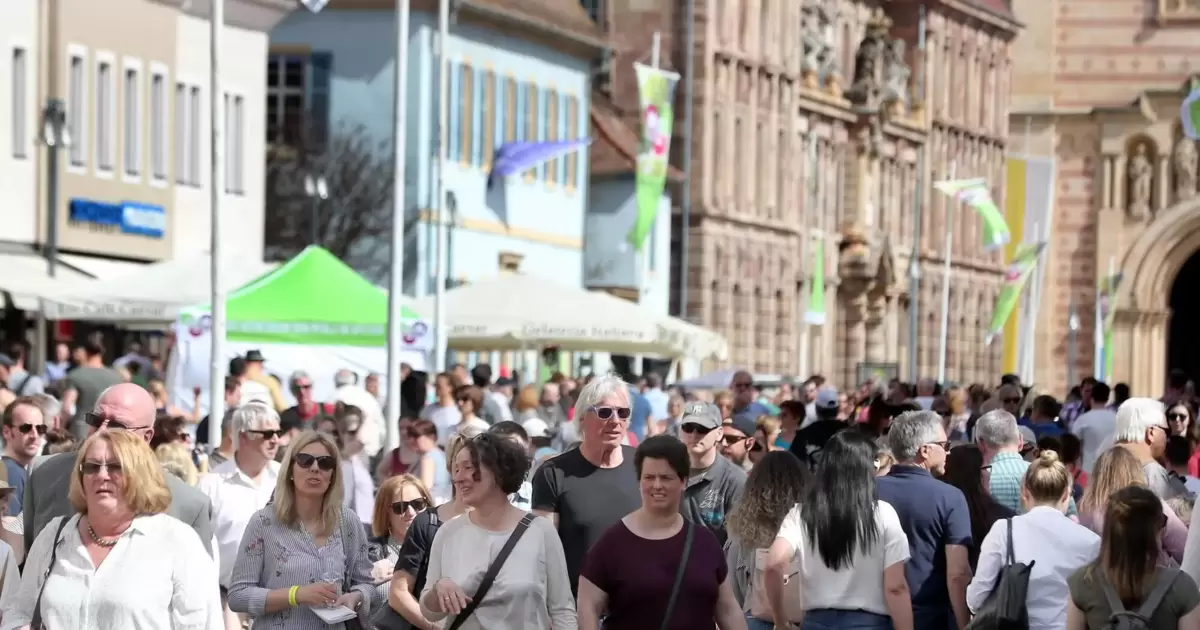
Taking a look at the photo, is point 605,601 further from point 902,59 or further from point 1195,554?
point 902,59

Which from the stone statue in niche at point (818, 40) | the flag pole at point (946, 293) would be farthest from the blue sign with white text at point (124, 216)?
the stone statue in niche at point (818, 40)

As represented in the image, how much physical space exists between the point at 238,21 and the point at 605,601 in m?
29.7

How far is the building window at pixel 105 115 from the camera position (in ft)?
118

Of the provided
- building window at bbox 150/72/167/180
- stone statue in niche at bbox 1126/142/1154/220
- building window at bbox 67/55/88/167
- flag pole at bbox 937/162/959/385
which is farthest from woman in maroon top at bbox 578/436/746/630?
stone statue in niche at bbox 1126/142/1154/220

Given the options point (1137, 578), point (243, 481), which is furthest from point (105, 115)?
point (1137, 578)

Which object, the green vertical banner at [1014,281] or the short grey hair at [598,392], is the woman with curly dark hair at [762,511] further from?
the green vertical banner at [1014,281]

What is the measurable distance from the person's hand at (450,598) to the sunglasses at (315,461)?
93cm

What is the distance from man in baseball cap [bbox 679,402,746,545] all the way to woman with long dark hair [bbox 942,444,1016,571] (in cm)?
96

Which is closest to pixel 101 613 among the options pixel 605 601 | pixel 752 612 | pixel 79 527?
pixel 79 527

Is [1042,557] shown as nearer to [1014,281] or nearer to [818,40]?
[1014,281]

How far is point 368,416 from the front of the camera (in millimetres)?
20734

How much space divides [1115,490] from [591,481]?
2.14 meters

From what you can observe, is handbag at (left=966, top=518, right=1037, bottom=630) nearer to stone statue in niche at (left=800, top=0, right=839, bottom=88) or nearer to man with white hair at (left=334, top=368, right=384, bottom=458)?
man with white hair at (left=334, top=368, right=384, bottom=458)

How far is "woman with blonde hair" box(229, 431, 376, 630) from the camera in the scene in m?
10.2
